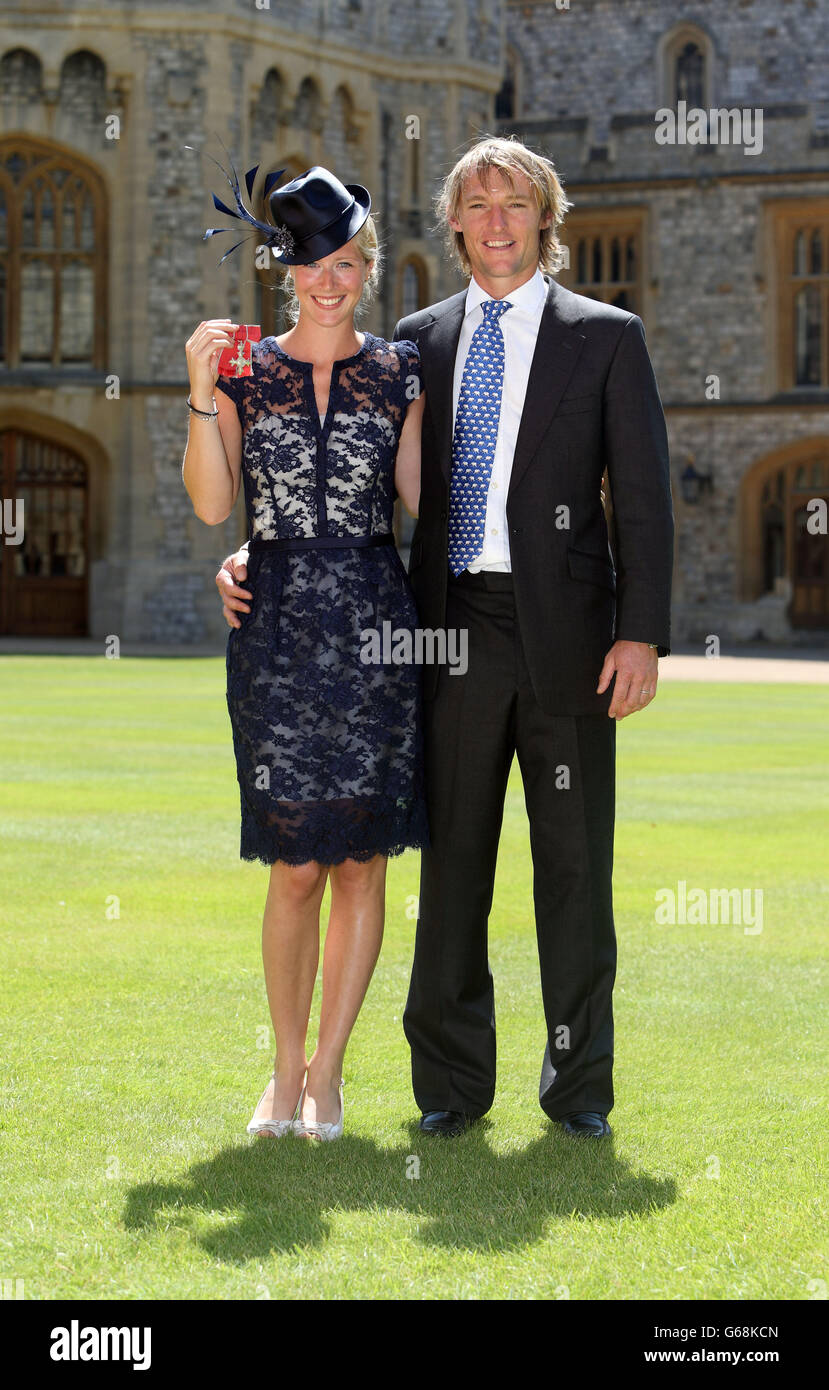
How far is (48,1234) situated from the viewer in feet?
10.6

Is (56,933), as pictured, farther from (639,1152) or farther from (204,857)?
(639,1152)

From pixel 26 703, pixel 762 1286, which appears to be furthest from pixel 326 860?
pixel 26 703

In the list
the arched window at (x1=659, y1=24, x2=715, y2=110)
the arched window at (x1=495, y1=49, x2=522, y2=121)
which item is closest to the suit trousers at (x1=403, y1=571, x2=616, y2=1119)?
the arched window at (x1=659, y1=24, x2=715, y2=110)

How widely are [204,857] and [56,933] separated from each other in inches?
64.3

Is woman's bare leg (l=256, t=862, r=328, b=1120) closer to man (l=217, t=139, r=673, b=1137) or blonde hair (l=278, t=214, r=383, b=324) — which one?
man (l=217, t=139, r=673, b=1137)

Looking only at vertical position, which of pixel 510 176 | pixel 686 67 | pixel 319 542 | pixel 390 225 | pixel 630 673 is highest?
pixel 686 67

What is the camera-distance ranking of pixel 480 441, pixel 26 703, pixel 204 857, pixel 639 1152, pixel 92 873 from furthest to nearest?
pixel 26 703 → pixel 204 857 → pixel 92 873 → pixel 480 441 → pixel 639 1152

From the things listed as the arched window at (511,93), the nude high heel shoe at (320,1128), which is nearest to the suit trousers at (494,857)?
the nude high heel shoe at (320,1128)

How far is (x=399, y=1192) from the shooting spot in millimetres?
3518

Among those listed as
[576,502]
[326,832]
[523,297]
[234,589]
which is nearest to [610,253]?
[523,297]

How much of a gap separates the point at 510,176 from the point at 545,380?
45cm

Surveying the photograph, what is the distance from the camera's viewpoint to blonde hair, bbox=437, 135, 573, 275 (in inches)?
158

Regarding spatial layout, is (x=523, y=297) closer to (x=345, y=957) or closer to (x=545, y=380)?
(x=545, y=380)

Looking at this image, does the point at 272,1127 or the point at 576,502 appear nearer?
the point at 272,1127
